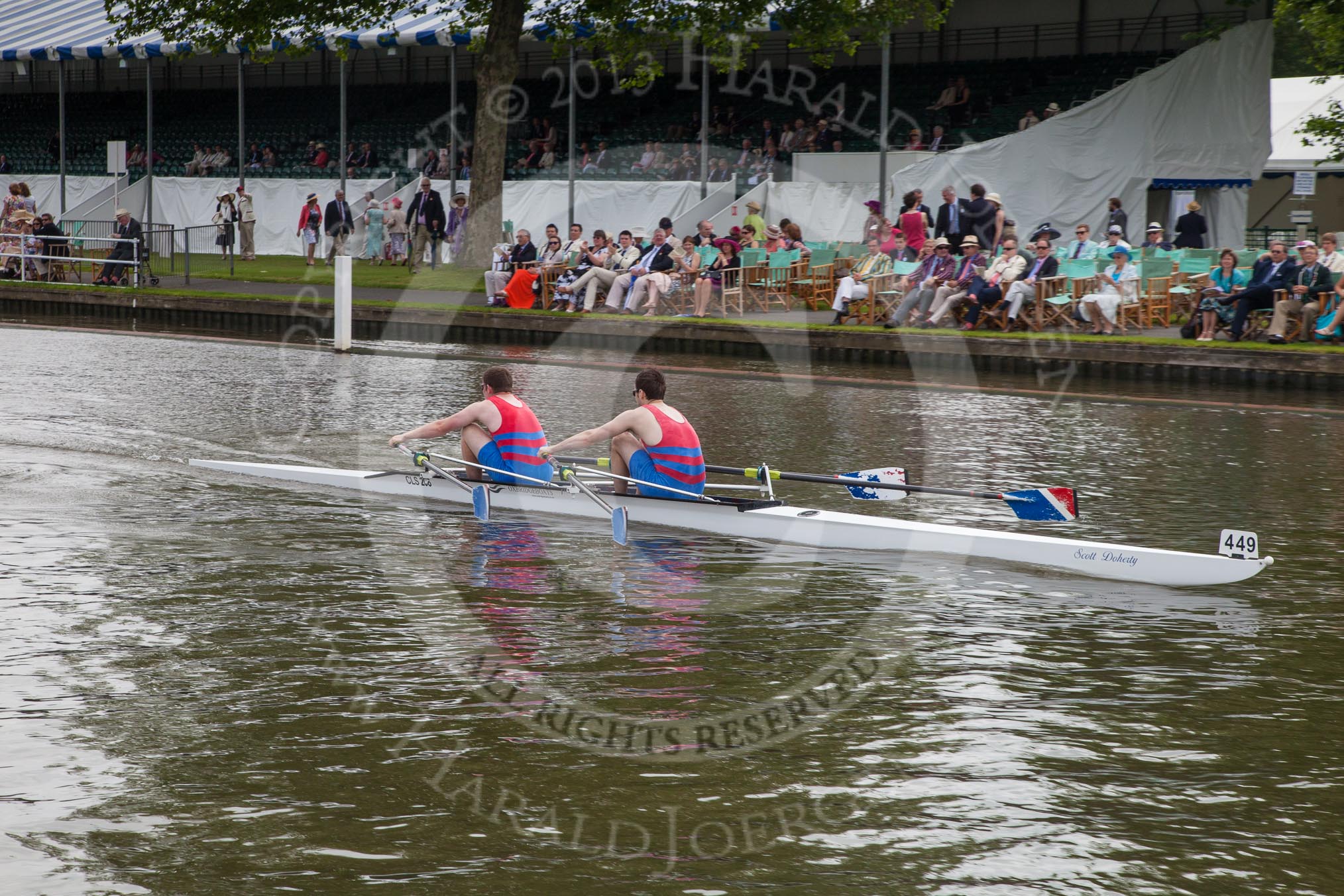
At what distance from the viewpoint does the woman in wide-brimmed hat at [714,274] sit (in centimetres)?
2309

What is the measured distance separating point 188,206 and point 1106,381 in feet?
86.8

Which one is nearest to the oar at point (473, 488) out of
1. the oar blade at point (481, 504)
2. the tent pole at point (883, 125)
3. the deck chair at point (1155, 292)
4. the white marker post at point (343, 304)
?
the oar blade at point (481, 504)

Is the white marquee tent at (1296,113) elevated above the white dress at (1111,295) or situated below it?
above

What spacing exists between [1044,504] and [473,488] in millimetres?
4132

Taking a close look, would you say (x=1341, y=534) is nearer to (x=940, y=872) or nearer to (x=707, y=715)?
(x=707, y=715)

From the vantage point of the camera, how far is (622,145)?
35656 mm

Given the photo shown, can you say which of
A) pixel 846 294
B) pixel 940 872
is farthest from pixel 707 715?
pixel 846 294

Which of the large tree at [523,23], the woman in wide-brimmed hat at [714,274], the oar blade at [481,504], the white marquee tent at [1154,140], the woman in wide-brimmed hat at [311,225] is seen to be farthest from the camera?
the woman in wide-brimmed hat at [311,225]

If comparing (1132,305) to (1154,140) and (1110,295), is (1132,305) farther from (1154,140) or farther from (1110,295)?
(1154,140)

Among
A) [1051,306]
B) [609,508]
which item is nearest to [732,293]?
[1051,306]

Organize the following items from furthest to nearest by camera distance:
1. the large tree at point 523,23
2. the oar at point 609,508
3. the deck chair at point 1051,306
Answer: the large tree at point 523,23 < the deck chair at point 1051,306 < the oar at point 609,508

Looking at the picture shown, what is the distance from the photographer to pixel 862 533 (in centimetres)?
977

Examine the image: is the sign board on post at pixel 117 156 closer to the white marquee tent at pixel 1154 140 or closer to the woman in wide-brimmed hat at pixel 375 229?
the woman in wide-brimmed hat at pixel 375 229

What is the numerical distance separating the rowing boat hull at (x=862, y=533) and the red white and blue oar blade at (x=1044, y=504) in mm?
233
